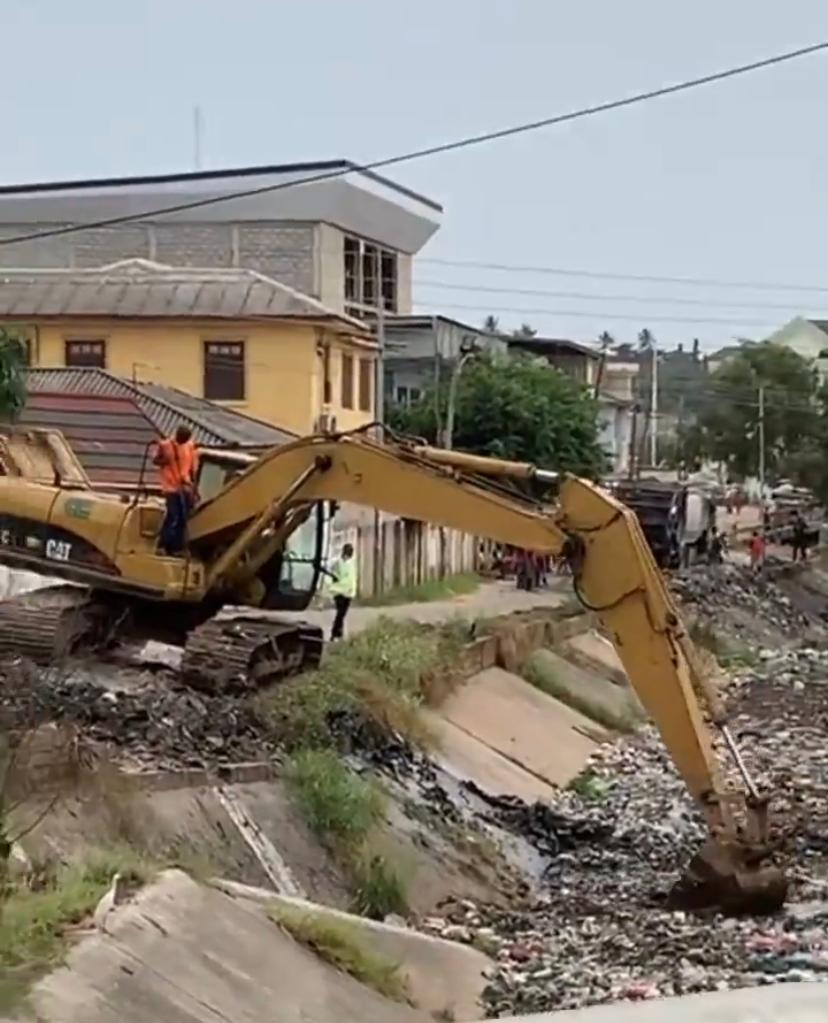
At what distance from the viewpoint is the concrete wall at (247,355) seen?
3869 centimetres

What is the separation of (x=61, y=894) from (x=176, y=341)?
3042 centimetres

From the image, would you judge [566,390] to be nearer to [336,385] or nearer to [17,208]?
[336,385]

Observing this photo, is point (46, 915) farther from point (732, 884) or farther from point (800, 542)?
point (800, 542)

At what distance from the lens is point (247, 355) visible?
39.3m

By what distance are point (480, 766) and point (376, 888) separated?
6.59 metres

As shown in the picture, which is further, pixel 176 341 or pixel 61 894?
pixel 176 341

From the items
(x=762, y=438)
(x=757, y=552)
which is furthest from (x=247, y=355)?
(x=762, y=438)

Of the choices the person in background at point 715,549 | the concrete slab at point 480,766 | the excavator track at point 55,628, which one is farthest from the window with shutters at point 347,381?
the excavator track at point 55,628

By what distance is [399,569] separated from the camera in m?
39.6

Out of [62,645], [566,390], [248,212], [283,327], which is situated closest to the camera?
[62,645]

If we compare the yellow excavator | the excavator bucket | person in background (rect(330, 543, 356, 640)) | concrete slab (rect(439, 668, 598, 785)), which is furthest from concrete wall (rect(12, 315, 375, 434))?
the excavator bucket

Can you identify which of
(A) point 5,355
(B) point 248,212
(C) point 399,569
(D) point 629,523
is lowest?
(C) point 399,569

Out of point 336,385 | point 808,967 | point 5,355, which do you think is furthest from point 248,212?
point 808,967

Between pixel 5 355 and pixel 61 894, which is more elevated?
pixel 5 355
